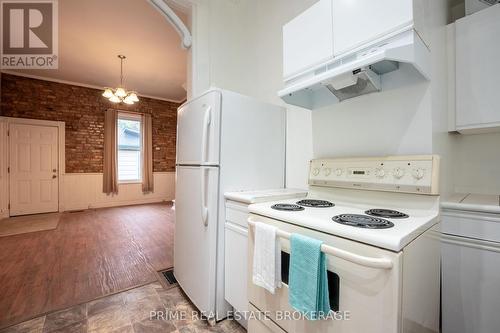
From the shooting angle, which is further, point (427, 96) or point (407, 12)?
point (427, 96)

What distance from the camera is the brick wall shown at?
15.1 feet

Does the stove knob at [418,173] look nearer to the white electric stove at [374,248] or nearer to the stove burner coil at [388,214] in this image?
the white electric stove at [374,248]

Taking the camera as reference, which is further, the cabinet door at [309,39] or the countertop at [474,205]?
the cabinet door at [309,39]

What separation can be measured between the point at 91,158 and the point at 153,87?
2.33 metres

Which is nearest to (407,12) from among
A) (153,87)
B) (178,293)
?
(178,293)

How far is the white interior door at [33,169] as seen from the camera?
180 inches

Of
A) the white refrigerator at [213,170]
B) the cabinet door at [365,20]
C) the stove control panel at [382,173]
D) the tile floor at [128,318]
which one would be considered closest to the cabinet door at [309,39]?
the cabinet door at [365,20]

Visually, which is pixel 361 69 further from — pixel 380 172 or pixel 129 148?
pixel 129 148

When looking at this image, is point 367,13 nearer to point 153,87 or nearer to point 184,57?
point 184,57

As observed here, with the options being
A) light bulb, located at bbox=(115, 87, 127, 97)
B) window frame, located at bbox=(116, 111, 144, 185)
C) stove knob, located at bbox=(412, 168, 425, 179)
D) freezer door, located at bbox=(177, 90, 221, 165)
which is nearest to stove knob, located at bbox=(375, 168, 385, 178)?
stove knob, located at bbox=(412, 168, 425, 179)

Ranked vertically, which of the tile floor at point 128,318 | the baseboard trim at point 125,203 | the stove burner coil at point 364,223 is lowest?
the tile floor at point 128,318

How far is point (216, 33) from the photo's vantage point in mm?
2311

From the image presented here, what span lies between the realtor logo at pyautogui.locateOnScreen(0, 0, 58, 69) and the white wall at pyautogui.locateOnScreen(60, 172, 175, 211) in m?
2.42

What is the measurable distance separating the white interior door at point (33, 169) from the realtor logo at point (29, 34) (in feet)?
4.35
